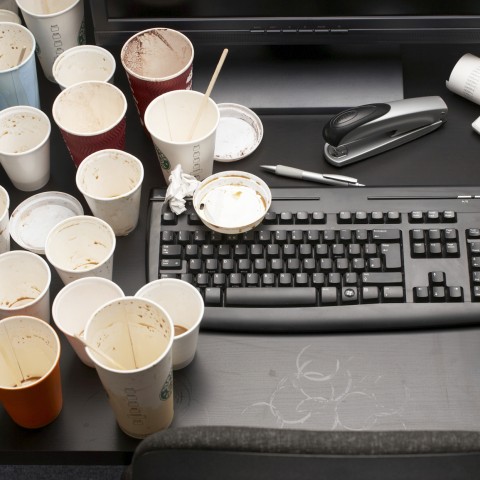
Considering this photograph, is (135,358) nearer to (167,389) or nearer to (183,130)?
(167,389)

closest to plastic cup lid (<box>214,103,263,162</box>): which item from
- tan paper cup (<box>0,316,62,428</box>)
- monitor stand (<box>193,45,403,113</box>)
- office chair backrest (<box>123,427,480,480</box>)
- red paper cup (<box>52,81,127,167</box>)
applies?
monitor stand (<box>193,45,403,113</box>)

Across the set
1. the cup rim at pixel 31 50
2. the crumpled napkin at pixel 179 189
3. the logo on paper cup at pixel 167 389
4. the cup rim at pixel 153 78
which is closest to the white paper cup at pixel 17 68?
the cup rim at pixel 31 50

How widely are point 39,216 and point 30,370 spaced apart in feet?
0.74

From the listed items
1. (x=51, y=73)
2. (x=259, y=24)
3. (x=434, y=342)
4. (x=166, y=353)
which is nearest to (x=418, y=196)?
(x=434, y=342)

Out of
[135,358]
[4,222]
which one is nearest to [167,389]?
[135,358]

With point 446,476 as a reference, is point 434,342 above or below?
below

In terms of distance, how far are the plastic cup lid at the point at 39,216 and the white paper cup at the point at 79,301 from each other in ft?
0.46

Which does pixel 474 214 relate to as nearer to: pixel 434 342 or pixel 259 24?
pixel 434 342

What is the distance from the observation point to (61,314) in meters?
0.83

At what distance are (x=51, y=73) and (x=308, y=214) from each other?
428 mm

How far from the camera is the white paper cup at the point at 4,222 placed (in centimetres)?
90

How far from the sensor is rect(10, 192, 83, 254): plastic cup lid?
0.97 meters

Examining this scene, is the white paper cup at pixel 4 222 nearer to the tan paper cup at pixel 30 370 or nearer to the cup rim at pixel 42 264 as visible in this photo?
the cup rim at pixel 42 264

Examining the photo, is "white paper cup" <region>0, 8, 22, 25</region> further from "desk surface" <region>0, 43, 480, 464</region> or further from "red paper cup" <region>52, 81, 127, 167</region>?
"desk surface" <region>0, 43, 480, 464</region>
